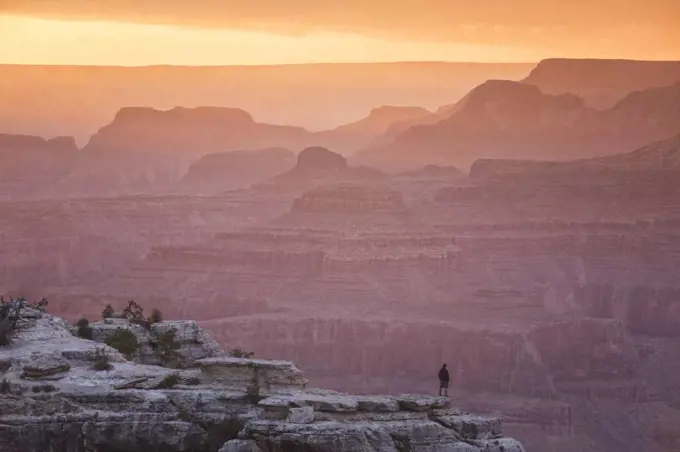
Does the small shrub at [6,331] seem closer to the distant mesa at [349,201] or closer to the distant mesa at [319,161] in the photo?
the distant mesa at [349,201]

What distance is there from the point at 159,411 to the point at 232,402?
1.33m

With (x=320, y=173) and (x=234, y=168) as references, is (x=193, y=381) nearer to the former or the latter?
(x=320, y=173)

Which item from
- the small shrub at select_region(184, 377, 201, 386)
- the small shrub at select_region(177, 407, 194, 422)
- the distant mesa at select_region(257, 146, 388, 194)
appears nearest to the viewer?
the small shrub at select_region(177, 407, 194, 422)

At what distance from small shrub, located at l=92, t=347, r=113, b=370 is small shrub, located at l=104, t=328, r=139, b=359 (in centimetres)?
274

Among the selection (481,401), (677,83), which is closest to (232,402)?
(481,401)

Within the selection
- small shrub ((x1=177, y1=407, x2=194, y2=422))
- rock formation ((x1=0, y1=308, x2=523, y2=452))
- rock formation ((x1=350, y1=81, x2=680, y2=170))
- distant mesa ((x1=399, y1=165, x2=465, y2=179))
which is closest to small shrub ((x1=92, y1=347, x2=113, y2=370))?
rock formation ((x1=0, y1=308, x2=523, y2=452))

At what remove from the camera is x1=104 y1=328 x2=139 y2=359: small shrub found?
4581 centimetres

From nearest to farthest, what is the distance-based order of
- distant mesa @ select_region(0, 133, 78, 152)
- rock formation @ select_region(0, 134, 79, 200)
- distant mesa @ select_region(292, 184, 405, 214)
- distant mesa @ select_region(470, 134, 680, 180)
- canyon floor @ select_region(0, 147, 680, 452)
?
canyon floor @ select_region(0, 147, 680, 452) < distant mesa @ select_region(292, 184, 405, 214) < distant mesa @ select_region(470, 134, 680, 180) < rock formation @ select_region(0, 134, 79, 200) < distant mesa @ select_region(0, 133, 78, 152)

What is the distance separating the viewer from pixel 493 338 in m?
87.4

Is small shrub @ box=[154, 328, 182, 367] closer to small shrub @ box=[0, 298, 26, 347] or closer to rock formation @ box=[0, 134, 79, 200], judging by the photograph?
small shrub @ box=[0, 298, 26, 347]

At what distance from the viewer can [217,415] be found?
39.3 metres

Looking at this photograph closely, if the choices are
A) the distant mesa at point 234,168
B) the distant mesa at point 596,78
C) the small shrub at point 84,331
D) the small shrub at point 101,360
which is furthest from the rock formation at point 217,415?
the distant mesa at point 596,78

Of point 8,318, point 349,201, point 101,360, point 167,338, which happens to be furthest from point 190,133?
point 101,360

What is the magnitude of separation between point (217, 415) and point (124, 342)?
7.32m
